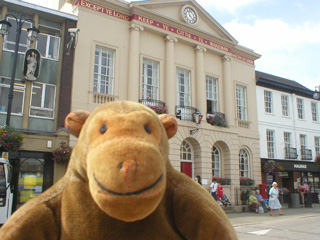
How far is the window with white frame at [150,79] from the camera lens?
667 inches

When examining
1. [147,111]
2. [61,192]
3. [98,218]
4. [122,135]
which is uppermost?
[147,111]

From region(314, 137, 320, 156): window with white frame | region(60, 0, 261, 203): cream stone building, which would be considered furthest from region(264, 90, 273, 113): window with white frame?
region(314, 137, 320, 156): window with white frame

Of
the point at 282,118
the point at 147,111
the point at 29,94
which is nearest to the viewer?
the point at 147,111

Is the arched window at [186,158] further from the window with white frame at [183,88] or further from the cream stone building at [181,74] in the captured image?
the window with white frame at [183,88]

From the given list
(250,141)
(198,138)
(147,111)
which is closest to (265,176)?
(250,141)

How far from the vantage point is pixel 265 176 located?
21312mm

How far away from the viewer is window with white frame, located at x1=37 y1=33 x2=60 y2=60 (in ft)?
47.3

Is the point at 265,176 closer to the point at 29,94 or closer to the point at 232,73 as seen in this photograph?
the point at 232,73

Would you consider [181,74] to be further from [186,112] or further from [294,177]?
[294,177]

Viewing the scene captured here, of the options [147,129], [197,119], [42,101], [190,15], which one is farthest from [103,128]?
[190,15]

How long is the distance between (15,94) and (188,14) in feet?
38.1

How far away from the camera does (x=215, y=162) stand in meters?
19.2

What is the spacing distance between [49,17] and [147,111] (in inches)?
581

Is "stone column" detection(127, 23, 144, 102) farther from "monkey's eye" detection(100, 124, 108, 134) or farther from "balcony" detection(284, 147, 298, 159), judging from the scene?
"monkey's eye" detection(100, 124, 108, 134)
